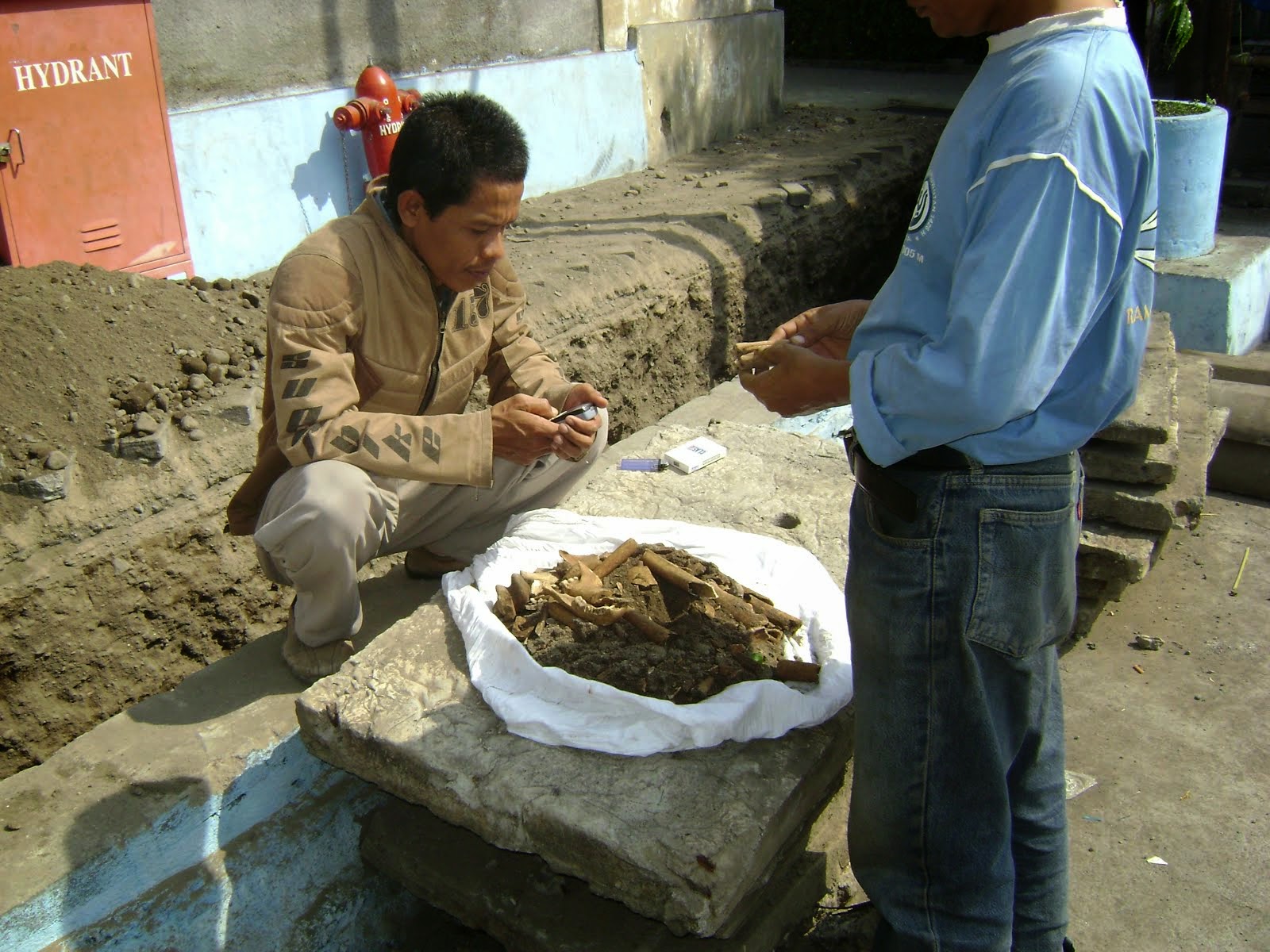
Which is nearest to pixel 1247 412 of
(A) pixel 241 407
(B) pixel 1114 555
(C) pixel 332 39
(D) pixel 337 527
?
(B) pixel 1114 555

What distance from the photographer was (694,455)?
11.2ft

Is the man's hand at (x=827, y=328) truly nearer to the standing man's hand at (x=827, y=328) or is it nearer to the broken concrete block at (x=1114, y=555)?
the standing man's hand at (x=827, y=328)

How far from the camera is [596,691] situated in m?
2.24

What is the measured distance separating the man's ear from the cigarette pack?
1.11 metres

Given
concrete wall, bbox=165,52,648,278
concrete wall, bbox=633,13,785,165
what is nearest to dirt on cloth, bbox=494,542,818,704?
concrete wall, bbox=165,52,648,278

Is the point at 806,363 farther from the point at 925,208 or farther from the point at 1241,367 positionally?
the point at 1241,367

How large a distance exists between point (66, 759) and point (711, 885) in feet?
5.39

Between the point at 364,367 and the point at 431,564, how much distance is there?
691 mm

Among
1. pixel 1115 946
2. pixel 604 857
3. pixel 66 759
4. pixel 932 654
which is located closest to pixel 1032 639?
pixel 932 654

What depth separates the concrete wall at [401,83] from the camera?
14.8 feet

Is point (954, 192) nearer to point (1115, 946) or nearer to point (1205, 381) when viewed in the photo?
point (1115, 946)

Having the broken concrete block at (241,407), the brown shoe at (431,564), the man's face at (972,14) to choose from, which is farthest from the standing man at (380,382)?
the man's face at (972,14)

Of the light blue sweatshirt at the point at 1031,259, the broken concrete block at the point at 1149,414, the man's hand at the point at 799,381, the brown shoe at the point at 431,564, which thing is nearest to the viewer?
the light blue sweatshirt at the point at 1031,259

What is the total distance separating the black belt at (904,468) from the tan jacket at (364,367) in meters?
1.22
